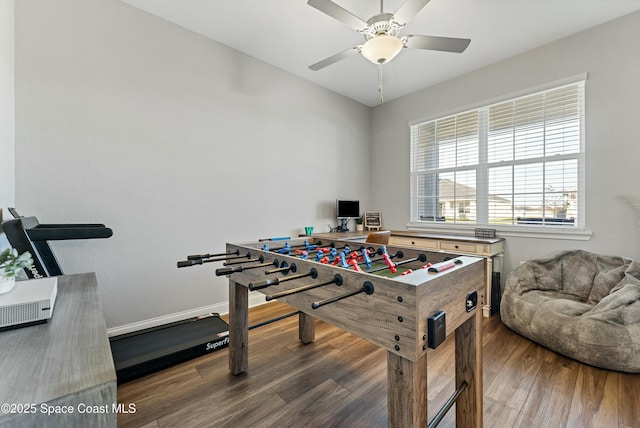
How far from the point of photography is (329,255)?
174cm

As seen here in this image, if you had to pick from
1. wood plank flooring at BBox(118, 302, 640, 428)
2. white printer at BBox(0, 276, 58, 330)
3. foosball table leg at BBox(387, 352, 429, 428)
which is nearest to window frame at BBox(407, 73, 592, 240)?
wood plank flooring at BBox(118, 302, 640, 428)

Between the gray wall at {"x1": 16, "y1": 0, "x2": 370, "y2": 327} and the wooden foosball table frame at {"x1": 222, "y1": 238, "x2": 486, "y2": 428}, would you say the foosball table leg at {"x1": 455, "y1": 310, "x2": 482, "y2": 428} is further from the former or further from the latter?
the gray wall at {"x1": 16, "y1": 0, "x2": 370, "y2": 327}

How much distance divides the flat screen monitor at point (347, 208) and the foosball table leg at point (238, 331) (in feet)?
7.92

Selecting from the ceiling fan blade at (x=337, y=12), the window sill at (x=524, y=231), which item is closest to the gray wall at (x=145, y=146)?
the ceiling fan blade at (x=337, y=12)

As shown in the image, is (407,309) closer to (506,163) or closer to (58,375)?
(58,375)

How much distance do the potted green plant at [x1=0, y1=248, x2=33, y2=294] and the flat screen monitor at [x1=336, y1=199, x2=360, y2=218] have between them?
11.0 ft

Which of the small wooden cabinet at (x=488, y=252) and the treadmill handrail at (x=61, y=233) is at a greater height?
the treadmill handrail at (x=61, y=233)

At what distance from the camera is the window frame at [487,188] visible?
8.92 ft

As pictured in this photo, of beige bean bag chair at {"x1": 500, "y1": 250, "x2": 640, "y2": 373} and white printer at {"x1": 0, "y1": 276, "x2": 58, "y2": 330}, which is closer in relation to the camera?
white printer at {"x1": 0, "y1": 276, "x2": 58, "y2": 330}

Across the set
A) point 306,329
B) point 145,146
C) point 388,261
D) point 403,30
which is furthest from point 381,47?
point 306,329

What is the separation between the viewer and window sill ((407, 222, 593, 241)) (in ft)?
8.88

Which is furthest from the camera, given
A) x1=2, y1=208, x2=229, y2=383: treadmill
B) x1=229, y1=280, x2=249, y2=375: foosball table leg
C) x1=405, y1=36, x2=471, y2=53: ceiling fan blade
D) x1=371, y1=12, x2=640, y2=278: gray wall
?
x1=371, y1=12, x2=640, y2=278: gray wall

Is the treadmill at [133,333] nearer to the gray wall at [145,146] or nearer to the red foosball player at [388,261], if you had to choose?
the gray wall at [145,146]

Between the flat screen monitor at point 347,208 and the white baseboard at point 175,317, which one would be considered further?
the flat screen monitor at point 347,208
